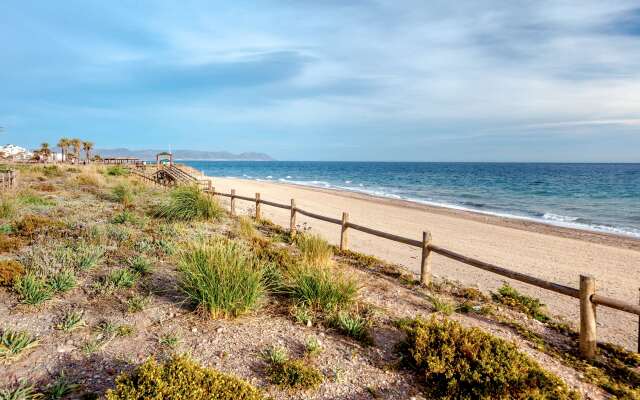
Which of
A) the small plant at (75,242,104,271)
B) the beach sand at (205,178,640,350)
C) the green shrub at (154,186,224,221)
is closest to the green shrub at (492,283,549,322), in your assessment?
the beach sand at (205,178,640,350)

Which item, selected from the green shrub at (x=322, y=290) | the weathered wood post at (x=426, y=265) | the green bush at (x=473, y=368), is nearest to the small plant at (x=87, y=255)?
the green shrub at (x=322, y=290)

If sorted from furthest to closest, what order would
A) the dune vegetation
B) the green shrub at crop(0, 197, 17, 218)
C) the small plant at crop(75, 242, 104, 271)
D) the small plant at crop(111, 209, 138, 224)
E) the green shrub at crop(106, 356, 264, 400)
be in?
the small plant at crop(111, 209, 138, 224)
the green shrub at crop(0, 197, 17, 218)
the small plant at crop(75, 242, 104, 271)
the dune vegetation
the green shrub at crop(106, 356, 264, 400)

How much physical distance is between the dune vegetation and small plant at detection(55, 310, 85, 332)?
0.02 m

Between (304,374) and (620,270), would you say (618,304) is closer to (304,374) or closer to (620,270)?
(304,374)

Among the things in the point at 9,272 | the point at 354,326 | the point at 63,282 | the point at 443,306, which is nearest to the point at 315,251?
the point at 443,306

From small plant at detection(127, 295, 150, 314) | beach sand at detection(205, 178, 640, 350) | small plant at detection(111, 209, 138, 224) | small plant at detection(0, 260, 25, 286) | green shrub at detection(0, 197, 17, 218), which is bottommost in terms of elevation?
beach sand at detection(205, 178, 640, 350)

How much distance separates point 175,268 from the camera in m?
6.71

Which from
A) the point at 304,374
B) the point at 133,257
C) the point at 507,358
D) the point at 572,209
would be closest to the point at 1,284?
the point at 133,257

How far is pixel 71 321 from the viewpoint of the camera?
4578 millimetres

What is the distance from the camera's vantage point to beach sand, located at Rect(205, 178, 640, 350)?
751 centimetres

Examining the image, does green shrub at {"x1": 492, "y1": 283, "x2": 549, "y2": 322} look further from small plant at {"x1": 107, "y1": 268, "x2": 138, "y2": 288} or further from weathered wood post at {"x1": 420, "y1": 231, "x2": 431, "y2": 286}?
small plant at {"x1": 107, "y1": 268, "x2": 138, "y2": 288}

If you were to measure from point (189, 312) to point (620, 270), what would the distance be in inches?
441

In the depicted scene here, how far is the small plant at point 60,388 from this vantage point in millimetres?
3371

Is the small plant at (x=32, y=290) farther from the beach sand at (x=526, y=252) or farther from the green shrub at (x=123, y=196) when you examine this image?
the green shrub at (x=123, y=196)
